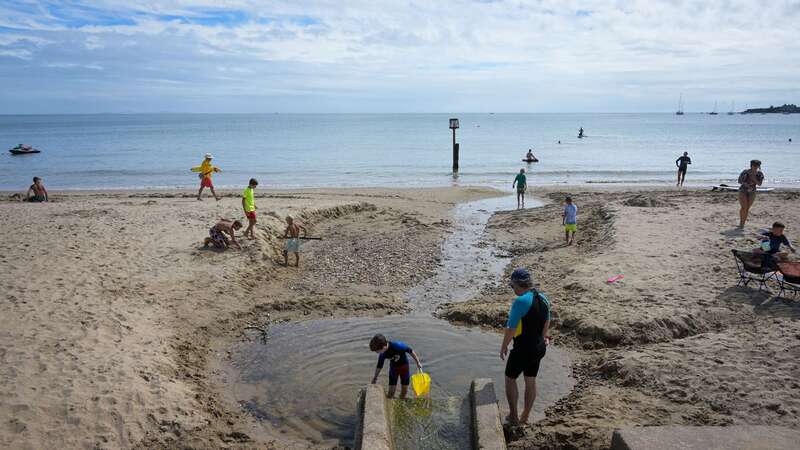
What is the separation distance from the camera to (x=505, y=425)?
6.01 meters

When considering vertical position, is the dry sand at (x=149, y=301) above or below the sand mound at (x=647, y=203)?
below

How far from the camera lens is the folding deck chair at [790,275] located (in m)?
8.42

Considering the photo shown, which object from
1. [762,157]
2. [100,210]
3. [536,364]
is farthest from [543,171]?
[536,364]

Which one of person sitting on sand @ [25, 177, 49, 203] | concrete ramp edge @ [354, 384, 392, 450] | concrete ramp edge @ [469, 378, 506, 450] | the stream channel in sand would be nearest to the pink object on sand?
the stream channel in sand

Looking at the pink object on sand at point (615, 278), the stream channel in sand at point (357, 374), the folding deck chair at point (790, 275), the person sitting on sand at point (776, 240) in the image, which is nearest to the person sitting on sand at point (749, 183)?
the person sitting on sand at point (776, 240)

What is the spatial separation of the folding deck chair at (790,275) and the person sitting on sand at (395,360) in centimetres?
612

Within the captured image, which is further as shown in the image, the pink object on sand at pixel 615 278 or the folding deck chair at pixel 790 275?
the pink object on sand at pixel 615 278

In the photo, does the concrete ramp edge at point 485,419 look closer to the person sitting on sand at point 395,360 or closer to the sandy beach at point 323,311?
the sandy beach at point 323,311

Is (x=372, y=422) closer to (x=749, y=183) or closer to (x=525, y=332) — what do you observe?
(x=525, y=332)

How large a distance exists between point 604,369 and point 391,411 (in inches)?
121

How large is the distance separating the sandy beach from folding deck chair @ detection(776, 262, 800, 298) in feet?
1.16

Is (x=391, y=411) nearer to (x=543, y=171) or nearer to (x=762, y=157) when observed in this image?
(x=543, y=171)

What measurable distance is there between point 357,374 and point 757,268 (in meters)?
6.88

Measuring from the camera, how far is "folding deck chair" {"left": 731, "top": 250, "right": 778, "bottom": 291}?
8.95m
